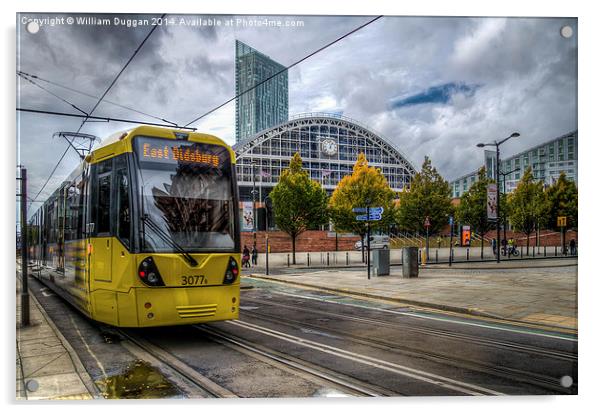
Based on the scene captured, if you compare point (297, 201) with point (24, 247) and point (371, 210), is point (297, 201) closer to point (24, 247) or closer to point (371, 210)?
point (371, 210)

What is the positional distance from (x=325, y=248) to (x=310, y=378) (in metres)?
14.8

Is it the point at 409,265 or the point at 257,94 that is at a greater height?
the point at 257,94

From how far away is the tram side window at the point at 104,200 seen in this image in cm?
745

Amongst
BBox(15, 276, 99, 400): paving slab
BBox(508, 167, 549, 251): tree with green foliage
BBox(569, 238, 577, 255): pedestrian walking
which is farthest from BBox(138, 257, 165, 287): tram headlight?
BBox(508, 167, 549, 251): tree with green foliage

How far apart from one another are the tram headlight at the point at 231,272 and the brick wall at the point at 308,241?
12.4m

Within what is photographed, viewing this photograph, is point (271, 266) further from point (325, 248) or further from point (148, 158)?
point (148, 158)

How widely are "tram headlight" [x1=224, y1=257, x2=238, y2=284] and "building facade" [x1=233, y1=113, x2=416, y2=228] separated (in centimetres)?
121

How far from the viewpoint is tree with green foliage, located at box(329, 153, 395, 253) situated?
53.1 feet

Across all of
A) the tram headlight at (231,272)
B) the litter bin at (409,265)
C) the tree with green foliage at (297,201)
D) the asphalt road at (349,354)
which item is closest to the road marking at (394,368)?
the asphalt road at (349,354)

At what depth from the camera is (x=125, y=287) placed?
277 inches

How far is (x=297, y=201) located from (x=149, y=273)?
359 inches

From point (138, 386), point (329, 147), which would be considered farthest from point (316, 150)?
point (138, 386)

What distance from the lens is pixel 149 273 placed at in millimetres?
6918

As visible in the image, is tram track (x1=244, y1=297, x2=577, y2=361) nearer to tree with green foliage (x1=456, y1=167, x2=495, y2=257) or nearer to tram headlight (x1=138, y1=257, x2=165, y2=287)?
tram headlight (x1=138, y1=257, x2=165, y2=287)
